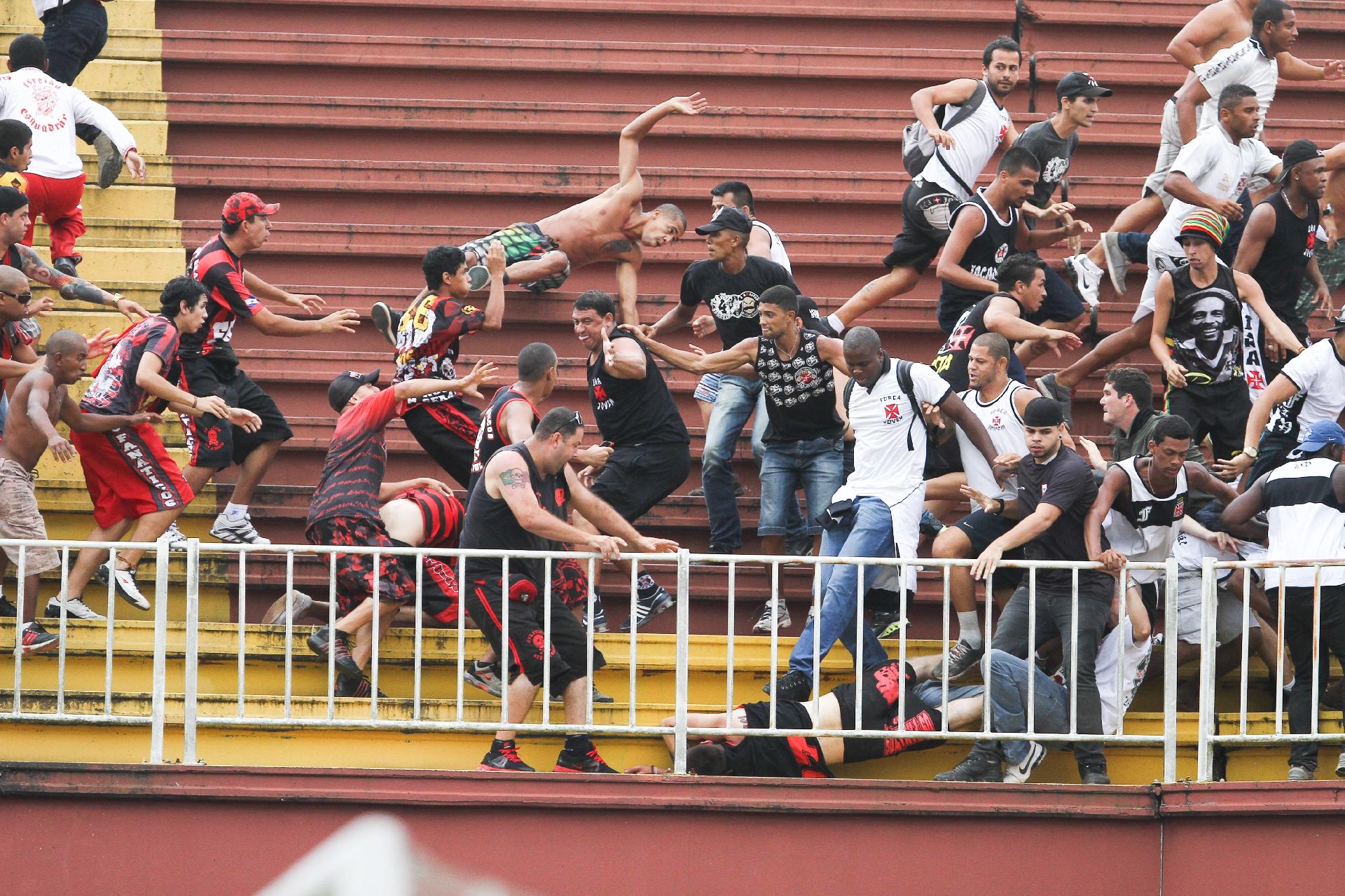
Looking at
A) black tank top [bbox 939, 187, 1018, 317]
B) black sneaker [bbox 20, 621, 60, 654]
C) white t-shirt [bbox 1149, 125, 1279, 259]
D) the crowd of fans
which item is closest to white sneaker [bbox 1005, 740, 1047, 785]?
the crowd of fans

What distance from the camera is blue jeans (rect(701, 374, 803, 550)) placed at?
351 inches

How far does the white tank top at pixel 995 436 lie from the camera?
824 centimetres

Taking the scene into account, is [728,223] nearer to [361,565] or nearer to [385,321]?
[385,321]

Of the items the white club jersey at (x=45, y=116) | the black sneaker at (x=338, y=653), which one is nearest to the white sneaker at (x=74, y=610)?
the black sneaker at (x=338, y=653)

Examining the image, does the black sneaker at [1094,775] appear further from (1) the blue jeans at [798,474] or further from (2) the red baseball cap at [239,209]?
(2) the red baseball cap at [239,209]

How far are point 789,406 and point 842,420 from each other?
12.2 inches

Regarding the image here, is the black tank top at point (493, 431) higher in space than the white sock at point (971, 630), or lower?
higher

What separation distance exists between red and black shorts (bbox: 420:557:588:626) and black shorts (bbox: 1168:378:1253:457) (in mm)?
3391

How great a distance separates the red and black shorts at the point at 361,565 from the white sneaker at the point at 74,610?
1.09 meters

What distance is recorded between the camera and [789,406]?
28.3ft

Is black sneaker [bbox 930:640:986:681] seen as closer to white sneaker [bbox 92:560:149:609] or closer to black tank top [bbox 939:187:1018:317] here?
black tank top [bbox 939:187:1018:317]

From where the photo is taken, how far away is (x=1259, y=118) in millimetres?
9906

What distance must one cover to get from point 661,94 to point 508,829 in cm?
665

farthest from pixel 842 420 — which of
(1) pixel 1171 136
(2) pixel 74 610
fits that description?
Answer: (2) pixel 74 610
